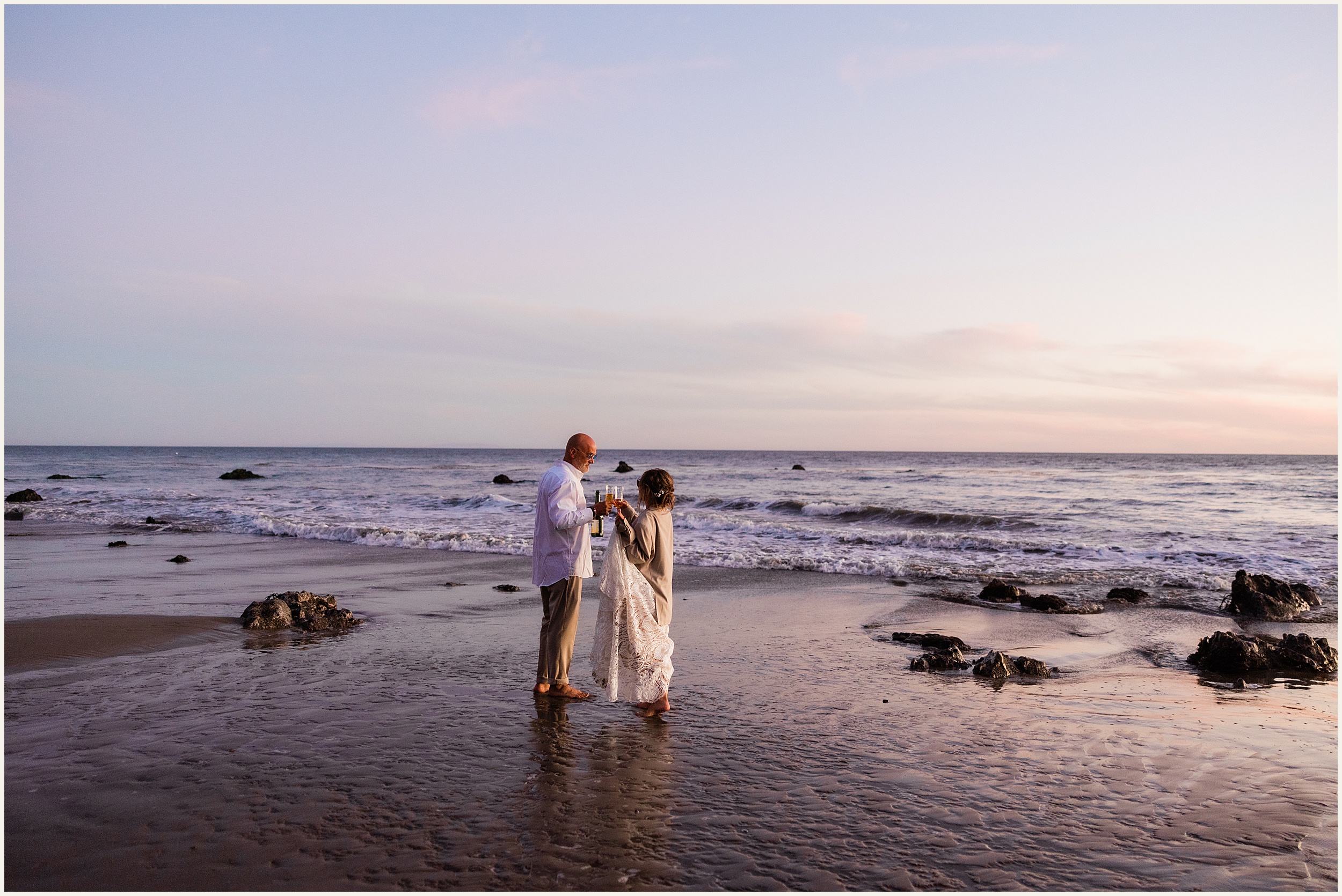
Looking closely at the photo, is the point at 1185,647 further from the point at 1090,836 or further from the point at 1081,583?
the point at 1090,836

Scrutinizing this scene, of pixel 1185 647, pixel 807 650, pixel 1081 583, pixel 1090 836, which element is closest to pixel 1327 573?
pixel 1081 583

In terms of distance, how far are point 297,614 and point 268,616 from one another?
290 mm

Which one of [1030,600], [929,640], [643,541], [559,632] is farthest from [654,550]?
[1030,600]

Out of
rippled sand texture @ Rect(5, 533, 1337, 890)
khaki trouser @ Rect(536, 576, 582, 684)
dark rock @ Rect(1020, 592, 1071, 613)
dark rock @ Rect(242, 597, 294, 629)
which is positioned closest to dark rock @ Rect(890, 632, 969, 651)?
rippled sand texture @ Rect(5, 533, 1337, 890)

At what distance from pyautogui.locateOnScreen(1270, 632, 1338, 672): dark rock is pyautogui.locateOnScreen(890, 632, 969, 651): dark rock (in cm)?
276

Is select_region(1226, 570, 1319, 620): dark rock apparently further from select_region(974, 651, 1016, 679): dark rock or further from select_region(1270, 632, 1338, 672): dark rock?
select_region(974, 651, 1016, 679): dark rock

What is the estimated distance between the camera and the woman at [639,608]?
6055 millimetres

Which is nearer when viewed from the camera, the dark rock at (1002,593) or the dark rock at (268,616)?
the dark rock at (268,616)

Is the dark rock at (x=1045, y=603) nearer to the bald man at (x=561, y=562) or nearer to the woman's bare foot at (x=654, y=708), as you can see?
the woman's bare foot at (x=654, y=708)

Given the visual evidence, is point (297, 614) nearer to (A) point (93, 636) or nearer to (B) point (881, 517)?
(A) point (93, 636)

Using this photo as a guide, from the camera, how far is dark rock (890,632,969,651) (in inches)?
330

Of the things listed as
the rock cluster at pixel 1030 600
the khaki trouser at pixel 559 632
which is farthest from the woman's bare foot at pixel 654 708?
the rock cluster at pixel 1030 600

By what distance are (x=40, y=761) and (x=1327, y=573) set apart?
17145mm

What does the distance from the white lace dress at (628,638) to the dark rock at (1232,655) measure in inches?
210
